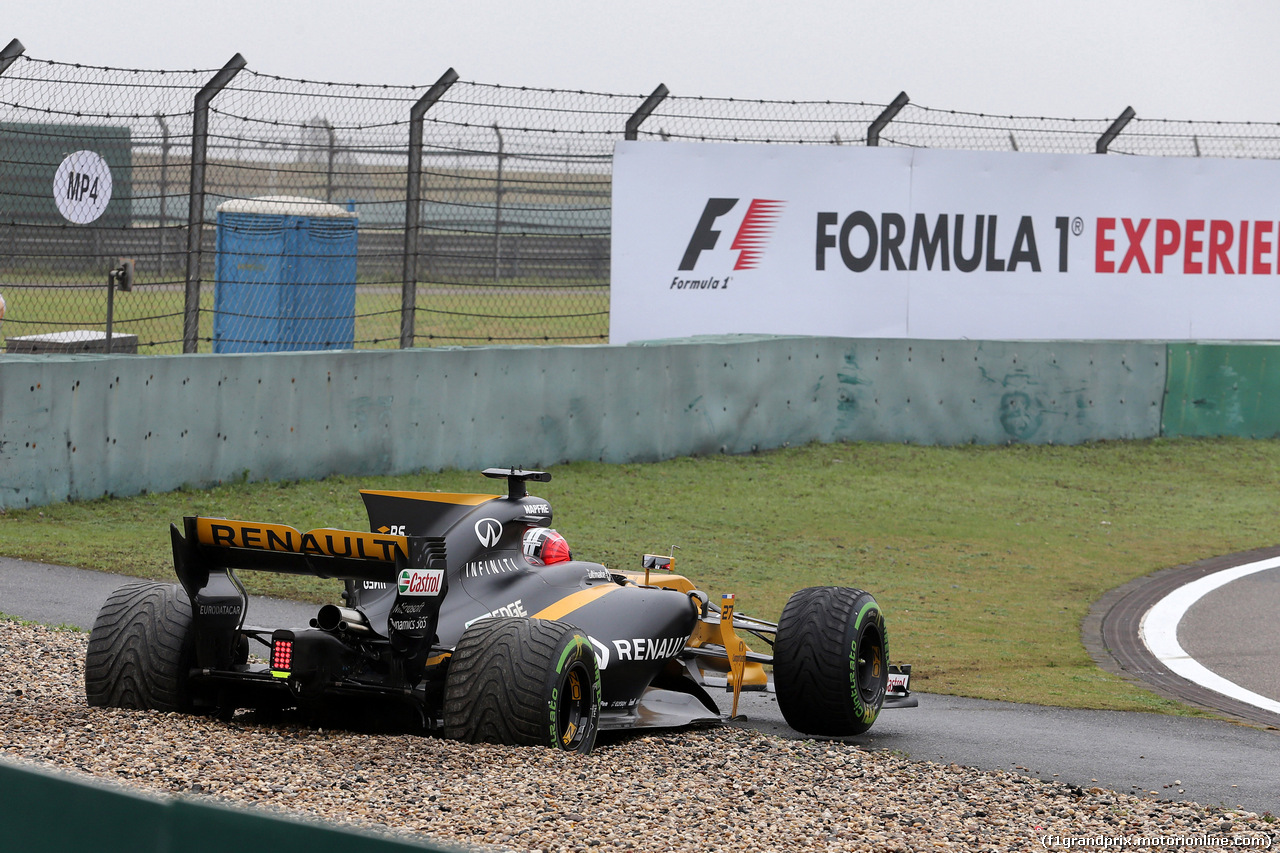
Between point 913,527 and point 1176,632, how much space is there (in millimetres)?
3352

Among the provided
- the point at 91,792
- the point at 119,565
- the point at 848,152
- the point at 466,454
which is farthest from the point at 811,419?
the point at 91,792

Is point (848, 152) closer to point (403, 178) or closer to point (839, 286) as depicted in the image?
point (839, 286)

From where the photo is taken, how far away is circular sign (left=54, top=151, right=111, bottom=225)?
497 inches

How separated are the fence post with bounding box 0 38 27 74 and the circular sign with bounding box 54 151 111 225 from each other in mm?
929

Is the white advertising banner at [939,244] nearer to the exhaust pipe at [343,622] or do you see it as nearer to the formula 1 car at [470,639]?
the formula 1 car at [470,639]

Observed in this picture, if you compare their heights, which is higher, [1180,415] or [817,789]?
[1180,415]

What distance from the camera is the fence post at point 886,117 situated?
1759 centimetres

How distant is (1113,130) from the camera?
18906 mm

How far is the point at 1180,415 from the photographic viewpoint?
1873cm

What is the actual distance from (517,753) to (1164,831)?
228cm

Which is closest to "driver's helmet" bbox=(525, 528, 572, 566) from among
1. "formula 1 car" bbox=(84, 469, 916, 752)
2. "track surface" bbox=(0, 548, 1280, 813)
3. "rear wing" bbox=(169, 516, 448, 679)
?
"formula 1 car" bbox=(84, 469, 916, 752)

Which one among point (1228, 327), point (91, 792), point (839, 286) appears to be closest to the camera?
point (91, 792)

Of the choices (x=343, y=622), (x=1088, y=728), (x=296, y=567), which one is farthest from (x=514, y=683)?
(x=1088, y=728)
